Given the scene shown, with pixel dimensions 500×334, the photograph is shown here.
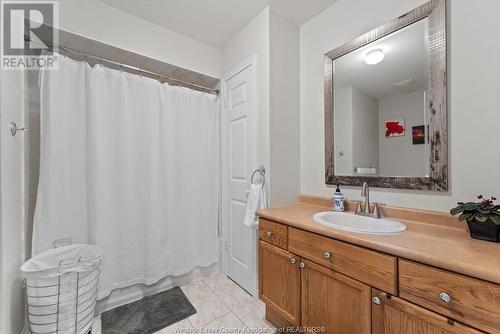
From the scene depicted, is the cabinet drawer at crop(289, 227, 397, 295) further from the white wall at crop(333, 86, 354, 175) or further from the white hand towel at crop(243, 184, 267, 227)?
the white wall at crop(333, 86, 354, 175)

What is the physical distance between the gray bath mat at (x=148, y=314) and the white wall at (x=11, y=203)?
1.66ft

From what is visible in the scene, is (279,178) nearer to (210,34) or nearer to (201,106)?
(201,106)

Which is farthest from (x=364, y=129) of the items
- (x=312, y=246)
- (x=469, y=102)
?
(x=312, y=246)

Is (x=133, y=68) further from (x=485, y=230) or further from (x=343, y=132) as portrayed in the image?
(x=485, y=230)

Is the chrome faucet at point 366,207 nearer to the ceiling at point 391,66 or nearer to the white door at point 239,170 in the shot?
the ceiling at point 391,66

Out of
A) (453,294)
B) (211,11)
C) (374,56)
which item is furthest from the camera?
(211,11)

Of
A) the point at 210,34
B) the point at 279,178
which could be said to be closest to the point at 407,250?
the point at 279,178

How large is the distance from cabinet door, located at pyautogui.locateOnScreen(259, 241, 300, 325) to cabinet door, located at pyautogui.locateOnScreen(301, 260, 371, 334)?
6 centimetres

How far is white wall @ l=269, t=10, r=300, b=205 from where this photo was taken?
5.49ft

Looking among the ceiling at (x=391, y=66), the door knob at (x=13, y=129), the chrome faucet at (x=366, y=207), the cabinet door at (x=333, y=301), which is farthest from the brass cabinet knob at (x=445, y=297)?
the door knob at (x=13, y=129)

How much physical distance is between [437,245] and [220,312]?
58.8 inches

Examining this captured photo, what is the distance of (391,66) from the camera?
1316 millimetres

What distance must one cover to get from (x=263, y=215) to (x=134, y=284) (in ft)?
4.22

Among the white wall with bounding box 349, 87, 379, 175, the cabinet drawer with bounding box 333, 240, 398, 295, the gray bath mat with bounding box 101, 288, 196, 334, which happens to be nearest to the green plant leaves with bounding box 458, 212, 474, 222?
the cabinet drawer with bounding box 333, 240, 398, 295
